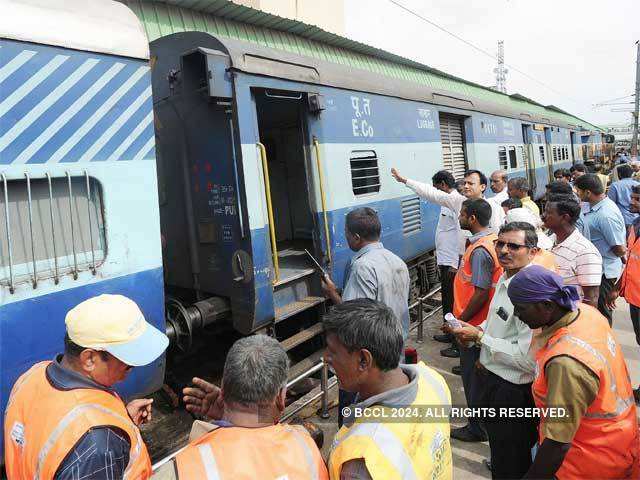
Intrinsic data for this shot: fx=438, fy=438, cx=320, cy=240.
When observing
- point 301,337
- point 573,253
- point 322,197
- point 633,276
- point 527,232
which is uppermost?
point 322,197

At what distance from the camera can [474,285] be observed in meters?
3.09

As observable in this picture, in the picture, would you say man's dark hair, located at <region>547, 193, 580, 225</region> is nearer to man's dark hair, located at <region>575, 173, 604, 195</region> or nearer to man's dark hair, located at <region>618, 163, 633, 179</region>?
man's dark hair, located at <region>575, 173, 604, 195</region>

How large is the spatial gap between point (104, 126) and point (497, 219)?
366 cm

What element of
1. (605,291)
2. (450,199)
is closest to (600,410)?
(605,291)

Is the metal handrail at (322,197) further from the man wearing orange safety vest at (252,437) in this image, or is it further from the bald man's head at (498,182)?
the bald man's head at (498,182)

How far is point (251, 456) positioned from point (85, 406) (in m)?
0.64

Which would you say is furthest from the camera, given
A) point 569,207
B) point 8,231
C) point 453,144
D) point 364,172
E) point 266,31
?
point 266,31

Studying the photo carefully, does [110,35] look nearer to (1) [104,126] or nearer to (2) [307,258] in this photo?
(1) [104,126]

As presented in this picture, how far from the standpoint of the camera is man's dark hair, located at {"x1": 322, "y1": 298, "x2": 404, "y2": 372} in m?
1.44

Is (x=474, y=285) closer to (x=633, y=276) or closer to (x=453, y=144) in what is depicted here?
(x=633, y=276)

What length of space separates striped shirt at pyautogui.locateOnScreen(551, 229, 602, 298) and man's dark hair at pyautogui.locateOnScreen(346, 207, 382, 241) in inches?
55.0

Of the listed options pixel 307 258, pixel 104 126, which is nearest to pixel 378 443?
pixel 104 126

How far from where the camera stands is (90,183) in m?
2.56

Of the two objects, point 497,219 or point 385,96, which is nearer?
point 497,219
